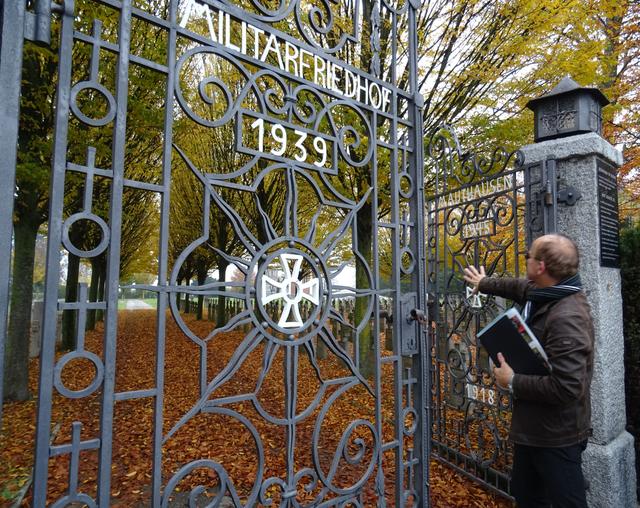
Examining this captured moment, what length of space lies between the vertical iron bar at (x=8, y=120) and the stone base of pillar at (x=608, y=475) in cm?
373

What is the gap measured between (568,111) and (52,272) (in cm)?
396

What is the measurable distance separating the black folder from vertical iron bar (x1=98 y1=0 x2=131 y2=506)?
1825mm

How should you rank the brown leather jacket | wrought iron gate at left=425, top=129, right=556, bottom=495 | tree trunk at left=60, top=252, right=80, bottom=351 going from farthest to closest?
tree trunk at left=60, top=252, right=80, bottom=351 < wrought iron gate at left=425, top=129, right=556, bottom=495 < the brown leather jacket

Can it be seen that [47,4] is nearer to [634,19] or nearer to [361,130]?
[361,130]

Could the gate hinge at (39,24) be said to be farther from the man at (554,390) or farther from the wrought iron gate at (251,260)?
the man at (554,390)

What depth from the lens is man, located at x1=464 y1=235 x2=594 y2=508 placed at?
206 cm

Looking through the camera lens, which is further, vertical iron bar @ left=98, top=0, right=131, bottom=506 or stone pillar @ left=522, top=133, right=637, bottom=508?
stone pillar @ left=522, top=133, right=637, bottom=508

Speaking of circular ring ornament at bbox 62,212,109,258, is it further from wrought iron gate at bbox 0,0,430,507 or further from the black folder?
the black folder

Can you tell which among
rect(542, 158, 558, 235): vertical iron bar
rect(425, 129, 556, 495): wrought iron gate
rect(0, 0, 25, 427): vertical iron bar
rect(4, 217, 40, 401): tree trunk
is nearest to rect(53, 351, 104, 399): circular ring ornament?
rect(0, 0, 25, 427): vertical iron bar

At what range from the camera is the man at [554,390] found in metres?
2.06

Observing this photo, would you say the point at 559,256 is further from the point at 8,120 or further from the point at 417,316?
the point at 8,120

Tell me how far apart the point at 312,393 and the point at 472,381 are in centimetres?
363

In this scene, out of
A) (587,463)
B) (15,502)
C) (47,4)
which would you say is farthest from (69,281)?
(587,463)

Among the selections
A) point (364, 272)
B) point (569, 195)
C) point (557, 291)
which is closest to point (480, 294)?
point (569, 195)
